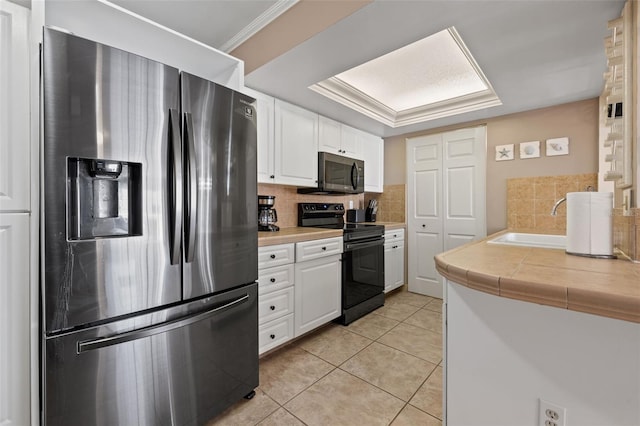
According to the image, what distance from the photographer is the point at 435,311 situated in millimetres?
3010

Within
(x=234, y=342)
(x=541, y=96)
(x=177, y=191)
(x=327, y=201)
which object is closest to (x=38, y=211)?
(x=177, y=191)

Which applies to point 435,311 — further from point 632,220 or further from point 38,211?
point 38,211

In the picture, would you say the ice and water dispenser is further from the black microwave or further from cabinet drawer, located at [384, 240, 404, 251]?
cabinet drawer, located at [384, 240, 404, 251]

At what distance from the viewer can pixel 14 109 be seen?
3.78ft

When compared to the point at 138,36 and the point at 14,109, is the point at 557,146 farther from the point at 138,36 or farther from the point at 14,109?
the point at 14,109

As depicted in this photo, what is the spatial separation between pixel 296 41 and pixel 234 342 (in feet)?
6.02

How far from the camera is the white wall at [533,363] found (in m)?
0.73

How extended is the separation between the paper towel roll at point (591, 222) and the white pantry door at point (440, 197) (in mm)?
1912

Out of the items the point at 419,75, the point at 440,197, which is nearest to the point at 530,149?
the point at 440,197

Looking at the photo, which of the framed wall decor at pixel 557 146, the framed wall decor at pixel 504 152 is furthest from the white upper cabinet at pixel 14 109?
the framed wall decor at pixel 557 146

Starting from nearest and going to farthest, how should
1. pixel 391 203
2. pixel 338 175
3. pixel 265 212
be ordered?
pixel 265 212, pixel 338 175, pixel 391 203

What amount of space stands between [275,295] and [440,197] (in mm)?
2444

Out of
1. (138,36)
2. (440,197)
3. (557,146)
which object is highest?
(138,36)

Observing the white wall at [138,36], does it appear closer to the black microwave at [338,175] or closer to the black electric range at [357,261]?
the black microwave at [338,175]
